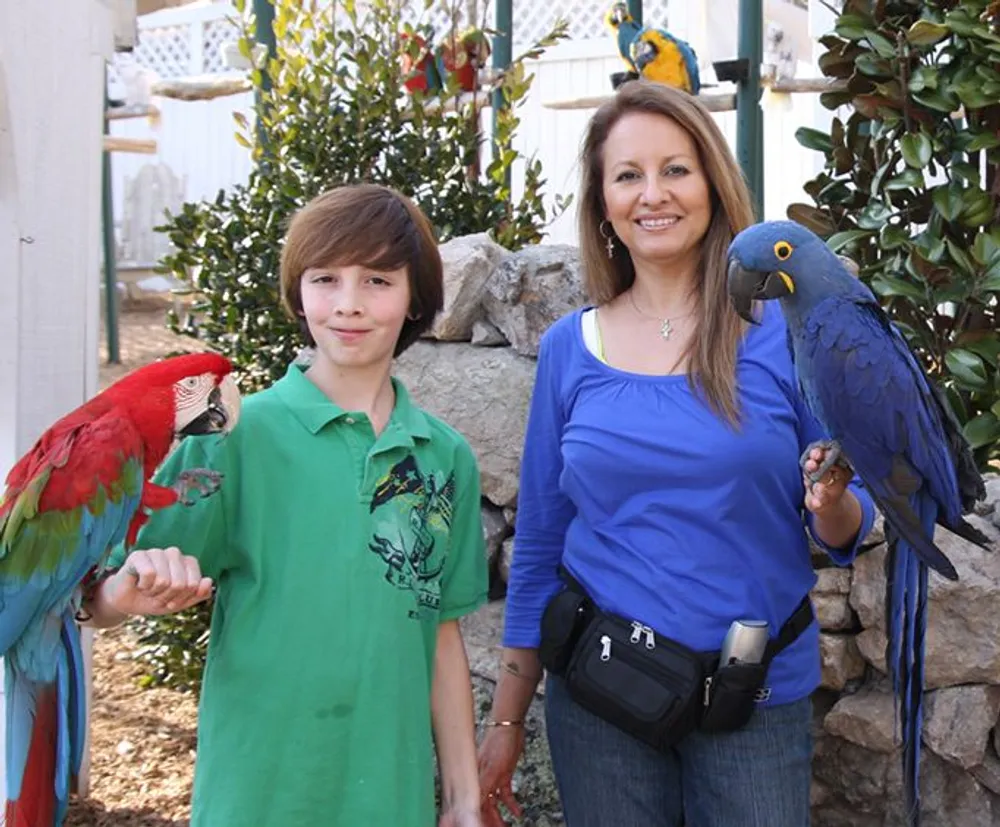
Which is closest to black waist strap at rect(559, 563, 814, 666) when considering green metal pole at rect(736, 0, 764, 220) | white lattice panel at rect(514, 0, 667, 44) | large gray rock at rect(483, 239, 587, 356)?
large gray rock at rect(483, 239, 587, 356)

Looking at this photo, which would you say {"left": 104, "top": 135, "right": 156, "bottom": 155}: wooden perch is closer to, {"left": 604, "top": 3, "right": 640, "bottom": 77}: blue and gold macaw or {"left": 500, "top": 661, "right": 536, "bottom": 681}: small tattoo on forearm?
{"left": 604, "top": 3, "right": 640, "bottom": 77}: blue and gold macaw

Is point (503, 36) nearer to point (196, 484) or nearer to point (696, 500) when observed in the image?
point (696, 500)

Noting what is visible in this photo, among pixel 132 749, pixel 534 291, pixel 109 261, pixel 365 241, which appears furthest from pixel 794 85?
pixel 109 261

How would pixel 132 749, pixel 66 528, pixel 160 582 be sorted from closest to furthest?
pixel 160 582 → pixel 66 528 → pixel 132 749

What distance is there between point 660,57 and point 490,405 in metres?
2.38

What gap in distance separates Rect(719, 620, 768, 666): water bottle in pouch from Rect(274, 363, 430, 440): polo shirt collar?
488 millimetres

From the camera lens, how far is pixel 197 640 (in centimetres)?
292

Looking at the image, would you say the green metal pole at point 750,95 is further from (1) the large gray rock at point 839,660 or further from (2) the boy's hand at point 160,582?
(2) the boy's hand at point 160,582

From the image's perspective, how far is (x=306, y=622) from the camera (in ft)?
4.69

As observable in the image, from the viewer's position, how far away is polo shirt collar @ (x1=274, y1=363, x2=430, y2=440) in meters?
1.49

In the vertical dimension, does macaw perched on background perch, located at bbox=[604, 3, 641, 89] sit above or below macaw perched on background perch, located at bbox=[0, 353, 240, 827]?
Answer: above

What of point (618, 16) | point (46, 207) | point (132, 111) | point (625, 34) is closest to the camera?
point (46, 207)

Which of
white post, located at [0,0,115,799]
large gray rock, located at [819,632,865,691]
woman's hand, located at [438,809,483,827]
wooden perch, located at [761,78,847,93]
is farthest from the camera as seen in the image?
wooden perch, located at [761,78,847,93]

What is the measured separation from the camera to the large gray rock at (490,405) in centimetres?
266
